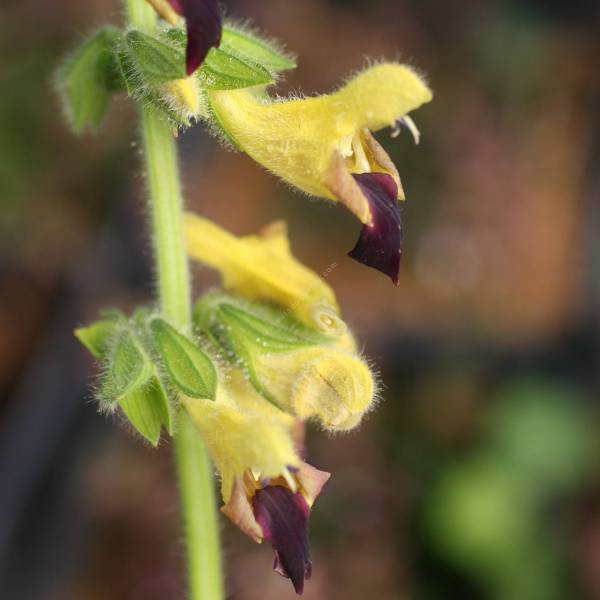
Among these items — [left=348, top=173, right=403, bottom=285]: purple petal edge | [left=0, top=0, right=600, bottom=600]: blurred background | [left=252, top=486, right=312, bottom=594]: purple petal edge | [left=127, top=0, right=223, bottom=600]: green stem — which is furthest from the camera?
[left=0, top=0, right=600, bottom=600]: blurred background

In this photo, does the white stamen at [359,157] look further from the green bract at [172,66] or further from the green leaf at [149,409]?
the green leaf at [149,409]

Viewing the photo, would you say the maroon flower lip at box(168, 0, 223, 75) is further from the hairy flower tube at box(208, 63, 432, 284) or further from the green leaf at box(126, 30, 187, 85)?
the hairy flower tube at box(208, 63, 432, 284)

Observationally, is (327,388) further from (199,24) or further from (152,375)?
(199,24)

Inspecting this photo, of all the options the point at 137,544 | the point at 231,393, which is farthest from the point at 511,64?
the point at 231,393

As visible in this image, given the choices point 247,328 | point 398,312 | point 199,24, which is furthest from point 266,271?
point 398,312

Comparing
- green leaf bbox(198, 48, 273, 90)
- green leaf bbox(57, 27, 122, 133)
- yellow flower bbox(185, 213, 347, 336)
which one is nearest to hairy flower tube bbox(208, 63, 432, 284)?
green leaf bbox(198, 48, 273, 90)
